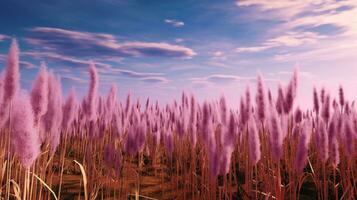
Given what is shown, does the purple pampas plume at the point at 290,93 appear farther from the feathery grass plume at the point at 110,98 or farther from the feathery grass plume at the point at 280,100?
the feathery grass plume at the point at 110,98

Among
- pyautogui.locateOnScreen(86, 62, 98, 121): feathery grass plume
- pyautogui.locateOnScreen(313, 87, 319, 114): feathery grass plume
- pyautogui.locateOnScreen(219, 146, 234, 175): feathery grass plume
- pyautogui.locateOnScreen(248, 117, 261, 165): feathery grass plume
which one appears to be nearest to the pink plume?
pyautogui.locateOnScreen(248, 117, 261, 165): feathery grass plume

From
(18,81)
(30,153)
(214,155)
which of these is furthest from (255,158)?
(18,81)

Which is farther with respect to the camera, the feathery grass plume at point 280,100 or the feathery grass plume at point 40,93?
the feathery grass plume at point 280,100

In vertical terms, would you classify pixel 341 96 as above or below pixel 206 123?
above

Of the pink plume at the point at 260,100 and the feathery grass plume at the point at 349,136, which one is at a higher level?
the pink plume at the point at 260,100

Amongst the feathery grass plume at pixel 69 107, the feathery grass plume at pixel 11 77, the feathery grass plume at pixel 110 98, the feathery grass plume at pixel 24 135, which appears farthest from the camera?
the feathery grass plume at pixel 110 98

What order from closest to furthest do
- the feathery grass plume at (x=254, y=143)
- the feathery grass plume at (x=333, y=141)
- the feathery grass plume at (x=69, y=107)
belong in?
the feathery grass plume at (x=254, y=143) → the feathery grass plume at (x=333, y=141) → the feathery grass plume at (x=69, y=107)

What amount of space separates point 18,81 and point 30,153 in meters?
0.36

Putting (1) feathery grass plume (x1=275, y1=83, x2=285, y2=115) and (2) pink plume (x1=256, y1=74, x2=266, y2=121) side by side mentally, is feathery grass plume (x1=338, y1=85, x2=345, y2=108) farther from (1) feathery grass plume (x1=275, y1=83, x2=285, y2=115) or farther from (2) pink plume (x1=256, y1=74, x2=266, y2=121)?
(2) pink plume (x1=256, y1=74, x2=266, y2=121)

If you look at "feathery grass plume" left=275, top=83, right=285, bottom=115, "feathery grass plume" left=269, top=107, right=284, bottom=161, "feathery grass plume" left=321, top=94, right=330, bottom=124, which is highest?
"feathery grass plume" left=275, top=83, right=285, bottom=115

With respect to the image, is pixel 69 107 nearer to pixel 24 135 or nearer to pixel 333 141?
pixel 24 135

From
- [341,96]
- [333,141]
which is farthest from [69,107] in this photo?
[341,96]

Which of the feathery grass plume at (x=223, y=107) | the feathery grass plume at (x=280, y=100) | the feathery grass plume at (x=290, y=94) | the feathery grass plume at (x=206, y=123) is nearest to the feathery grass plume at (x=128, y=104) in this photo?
the feathery grass plume at (x=223, y=107)

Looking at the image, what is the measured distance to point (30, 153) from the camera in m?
1.47
